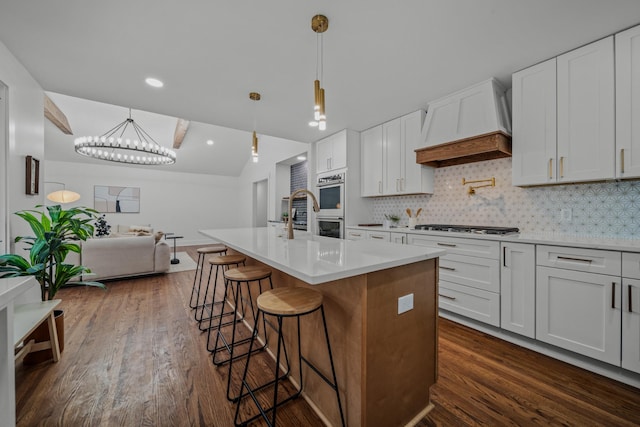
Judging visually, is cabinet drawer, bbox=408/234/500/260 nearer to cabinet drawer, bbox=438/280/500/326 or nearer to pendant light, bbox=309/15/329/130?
cabinet drawer, bbox=438/280/500/326

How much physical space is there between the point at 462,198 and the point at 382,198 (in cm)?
127

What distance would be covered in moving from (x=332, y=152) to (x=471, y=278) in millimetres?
2802

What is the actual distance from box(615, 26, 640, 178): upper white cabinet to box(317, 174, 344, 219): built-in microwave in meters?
2.87

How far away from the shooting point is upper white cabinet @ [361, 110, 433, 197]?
3236mm

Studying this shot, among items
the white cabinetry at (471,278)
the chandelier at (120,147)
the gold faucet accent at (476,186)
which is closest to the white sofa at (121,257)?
the chandelier at (120,147)

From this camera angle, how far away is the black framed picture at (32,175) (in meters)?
2.34

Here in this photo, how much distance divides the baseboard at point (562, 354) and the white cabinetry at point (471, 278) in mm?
126

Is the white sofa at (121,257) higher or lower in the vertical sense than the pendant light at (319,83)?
lower

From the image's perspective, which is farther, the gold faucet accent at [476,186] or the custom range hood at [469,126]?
the gold faucet accent at [476,186]

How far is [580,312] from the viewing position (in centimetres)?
181

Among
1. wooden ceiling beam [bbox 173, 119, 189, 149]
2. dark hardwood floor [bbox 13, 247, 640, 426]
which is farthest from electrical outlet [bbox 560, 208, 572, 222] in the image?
wooden ceiling beam [bbox 173, 119, 189, 149]

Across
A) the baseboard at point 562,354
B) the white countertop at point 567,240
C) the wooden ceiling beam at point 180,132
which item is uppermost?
the wooden ceiling beam at point 180,132

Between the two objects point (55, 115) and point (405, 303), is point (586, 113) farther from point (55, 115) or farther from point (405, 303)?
point (55, 115)

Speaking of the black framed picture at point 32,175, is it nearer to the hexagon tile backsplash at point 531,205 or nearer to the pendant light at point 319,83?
the pendant light at point 319,83
